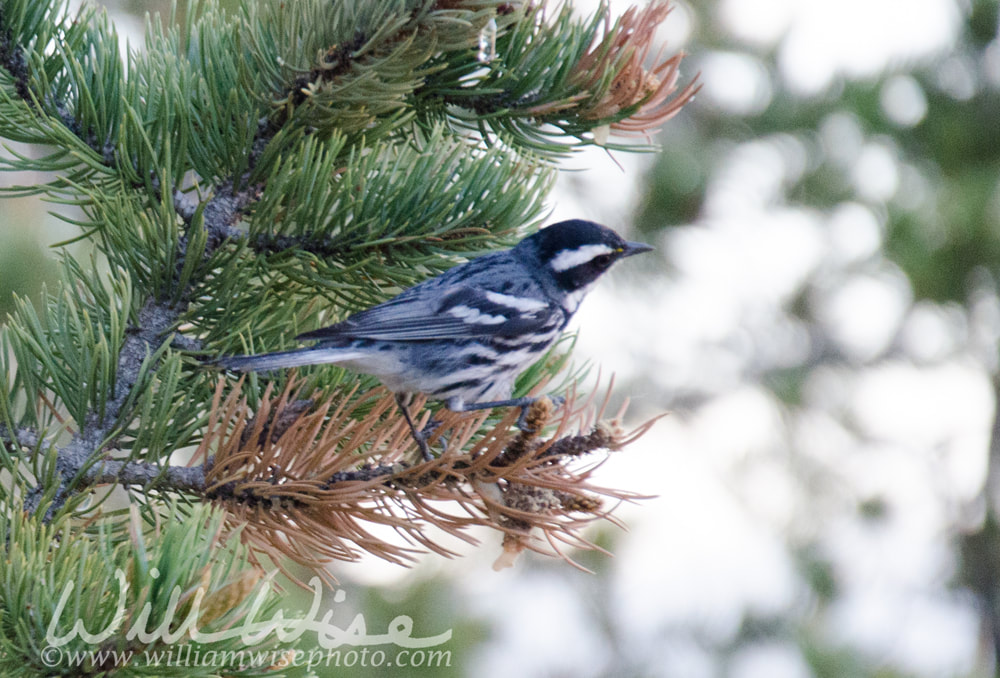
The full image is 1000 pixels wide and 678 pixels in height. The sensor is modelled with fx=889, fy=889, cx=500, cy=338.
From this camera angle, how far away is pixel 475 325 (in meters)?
1.81

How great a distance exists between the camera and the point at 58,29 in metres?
1.19

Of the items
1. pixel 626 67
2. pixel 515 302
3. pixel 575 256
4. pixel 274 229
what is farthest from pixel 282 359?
pixel 575 256

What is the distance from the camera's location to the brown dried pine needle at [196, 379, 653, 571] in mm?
1099

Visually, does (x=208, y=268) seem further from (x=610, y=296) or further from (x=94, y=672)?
(x=610, y=296)

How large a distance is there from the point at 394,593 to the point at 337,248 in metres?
1.54

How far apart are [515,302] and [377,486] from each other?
83cm

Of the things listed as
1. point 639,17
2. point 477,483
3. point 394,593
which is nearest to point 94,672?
point 477,483


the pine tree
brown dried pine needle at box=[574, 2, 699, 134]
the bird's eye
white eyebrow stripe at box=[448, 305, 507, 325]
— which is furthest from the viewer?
the bird's eye

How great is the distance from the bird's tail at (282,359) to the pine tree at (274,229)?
4 centimetres

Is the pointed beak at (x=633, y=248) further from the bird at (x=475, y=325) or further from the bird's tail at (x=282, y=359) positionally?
the bird's tail at (x=282, y=359)

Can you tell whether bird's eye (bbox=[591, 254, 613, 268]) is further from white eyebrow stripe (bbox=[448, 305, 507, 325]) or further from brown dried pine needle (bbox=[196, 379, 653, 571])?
brown dried pine needle (bbox=[196, 379, 653, 571])

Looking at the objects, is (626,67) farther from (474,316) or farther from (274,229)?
(474,316)

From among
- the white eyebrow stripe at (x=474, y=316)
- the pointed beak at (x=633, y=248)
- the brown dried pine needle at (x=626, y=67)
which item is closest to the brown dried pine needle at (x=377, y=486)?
the brown dried pine needle at (x=626, y=67)

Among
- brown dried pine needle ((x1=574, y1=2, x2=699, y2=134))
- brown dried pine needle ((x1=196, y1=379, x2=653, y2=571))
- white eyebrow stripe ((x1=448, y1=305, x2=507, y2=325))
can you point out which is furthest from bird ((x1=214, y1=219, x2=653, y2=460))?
brown dried pine needle ((x1=574, y1=2, x2=699, y2=134))
